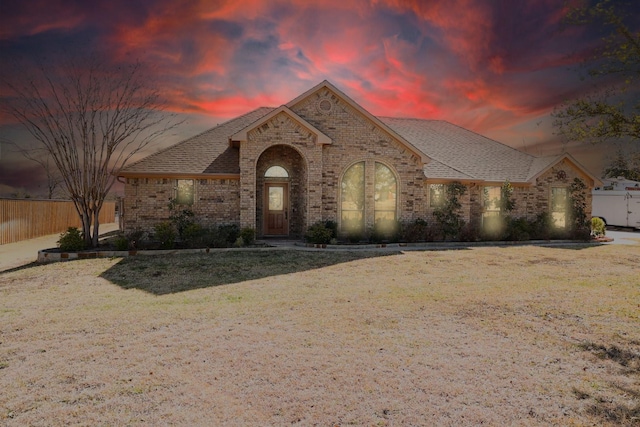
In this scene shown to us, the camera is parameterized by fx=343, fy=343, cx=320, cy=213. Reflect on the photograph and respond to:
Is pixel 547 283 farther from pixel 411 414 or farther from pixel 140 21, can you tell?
pixel 140 21

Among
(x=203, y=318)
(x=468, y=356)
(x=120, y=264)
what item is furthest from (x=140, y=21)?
(x=468, y=356)

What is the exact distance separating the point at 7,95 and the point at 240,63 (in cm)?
1016

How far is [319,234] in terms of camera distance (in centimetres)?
1461

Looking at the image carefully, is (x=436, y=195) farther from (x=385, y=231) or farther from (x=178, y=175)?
(x=178, y=175)

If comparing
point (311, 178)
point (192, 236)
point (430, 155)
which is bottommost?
point (192, 236)

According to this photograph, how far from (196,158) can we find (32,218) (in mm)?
10225

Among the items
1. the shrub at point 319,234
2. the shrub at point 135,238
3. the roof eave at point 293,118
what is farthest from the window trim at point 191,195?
the shrub at point 319,234

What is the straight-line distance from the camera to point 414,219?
17047 millimetres

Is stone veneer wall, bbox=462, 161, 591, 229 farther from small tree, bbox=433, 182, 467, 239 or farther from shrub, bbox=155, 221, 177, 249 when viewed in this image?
shrub, bbox=155, 221, 177, 249

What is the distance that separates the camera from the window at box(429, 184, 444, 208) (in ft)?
58.0

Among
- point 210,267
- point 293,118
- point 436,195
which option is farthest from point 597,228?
point 210,267

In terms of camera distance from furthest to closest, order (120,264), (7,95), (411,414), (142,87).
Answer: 1. (142,87)
2. (7,95)
3. (120,264)
4. (411,414)

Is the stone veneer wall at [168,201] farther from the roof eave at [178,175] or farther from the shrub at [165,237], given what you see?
the shrub at [165,237]

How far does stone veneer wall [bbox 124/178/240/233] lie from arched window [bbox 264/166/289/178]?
190cm
